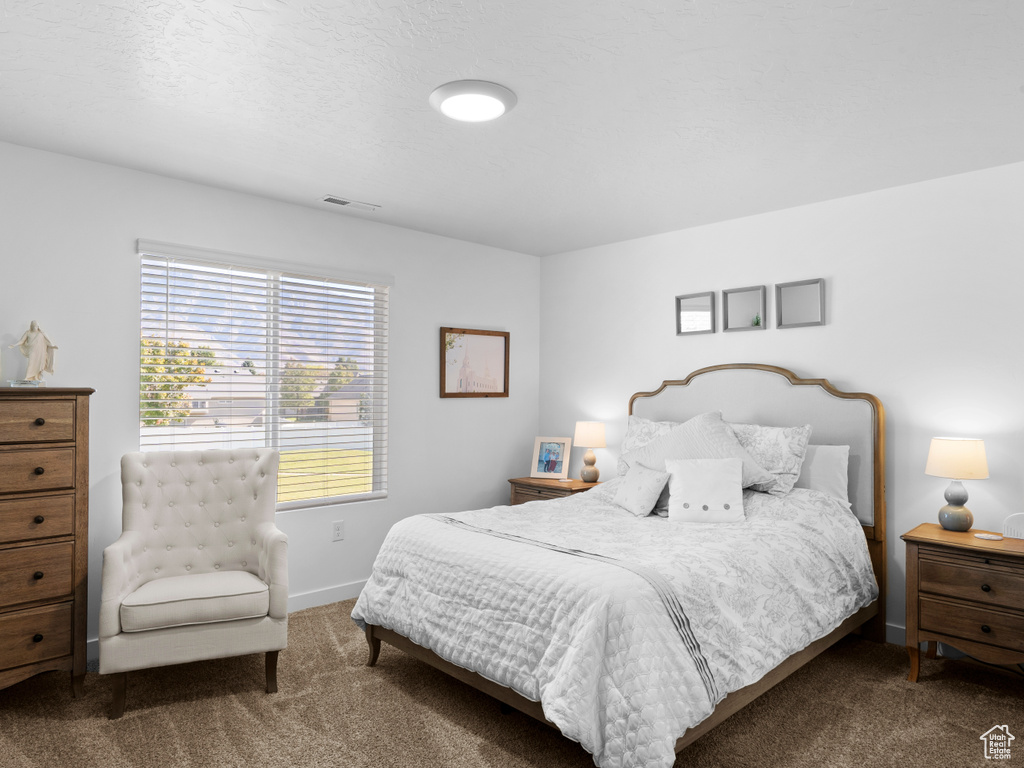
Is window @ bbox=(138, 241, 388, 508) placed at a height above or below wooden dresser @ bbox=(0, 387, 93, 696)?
above

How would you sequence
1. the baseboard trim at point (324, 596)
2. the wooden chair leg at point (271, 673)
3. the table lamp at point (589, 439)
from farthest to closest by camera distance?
the table lamp at point (589, 439)
the baseboard trim at point (324, 596)
the wooden chair leg at point (271, 673)

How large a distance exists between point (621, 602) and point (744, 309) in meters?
2.64

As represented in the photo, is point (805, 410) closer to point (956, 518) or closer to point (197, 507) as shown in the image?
point (956, 518)

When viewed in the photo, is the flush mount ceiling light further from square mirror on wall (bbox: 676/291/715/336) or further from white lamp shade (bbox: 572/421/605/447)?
white lamp shade (bbox: 572/421/605/447)

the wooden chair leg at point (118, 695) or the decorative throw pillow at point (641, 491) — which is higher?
the decorative throw pillow at point (641, 491)

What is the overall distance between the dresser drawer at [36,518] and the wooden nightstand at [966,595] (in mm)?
3827

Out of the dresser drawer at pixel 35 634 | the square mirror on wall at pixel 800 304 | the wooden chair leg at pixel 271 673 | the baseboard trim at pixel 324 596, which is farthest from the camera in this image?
the baseboard trim at pixel 324 596

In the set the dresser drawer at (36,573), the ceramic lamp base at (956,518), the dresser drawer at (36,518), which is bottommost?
the dresser drawer at (36,573)

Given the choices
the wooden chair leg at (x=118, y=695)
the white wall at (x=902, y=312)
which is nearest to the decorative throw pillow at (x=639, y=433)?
the white wall at (x=902, y=312)

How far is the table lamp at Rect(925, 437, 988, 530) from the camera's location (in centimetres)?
301

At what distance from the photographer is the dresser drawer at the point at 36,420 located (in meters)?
2.63

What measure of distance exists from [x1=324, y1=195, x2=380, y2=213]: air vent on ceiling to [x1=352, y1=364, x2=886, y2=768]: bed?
77.8 inches

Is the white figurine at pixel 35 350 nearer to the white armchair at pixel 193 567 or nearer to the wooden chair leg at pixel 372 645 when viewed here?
the white armchair at pixel 193 567

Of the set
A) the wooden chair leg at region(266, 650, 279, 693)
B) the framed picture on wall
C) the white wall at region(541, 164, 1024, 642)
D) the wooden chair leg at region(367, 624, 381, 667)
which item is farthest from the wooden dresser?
the white wall at region(541, 164, 1024, 642)
